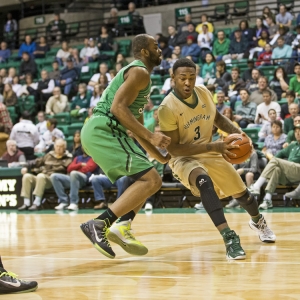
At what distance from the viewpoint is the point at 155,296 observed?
11.5 ft

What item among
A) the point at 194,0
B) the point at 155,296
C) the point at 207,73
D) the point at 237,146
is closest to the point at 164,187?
the point at 207,73

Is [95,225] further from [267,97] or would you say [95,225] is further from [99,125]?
[267,97]

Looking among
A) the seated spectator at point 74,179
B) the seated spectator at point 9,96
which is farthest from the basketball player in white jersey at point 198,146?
the seated spectator at point 9,96

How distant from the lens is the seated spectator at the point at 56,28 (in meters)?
20.8

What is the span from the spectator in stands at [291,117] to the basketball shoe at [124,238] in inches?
262

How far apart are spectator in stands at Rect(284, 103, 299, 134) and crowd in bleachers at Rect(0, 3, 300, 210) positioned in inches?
0.7

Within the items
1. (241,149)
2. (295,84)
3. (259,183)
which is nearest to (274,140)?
(259,183)

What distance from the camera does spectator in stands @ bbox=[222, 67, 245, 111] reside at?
12.8 metres

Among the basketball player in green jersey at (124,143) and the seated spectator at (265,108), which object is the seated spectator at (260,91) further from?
the basketball player in green jersey at (124,143)

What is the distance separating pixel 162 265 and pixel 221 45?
11.7 m

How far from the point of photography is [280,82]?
504 inches

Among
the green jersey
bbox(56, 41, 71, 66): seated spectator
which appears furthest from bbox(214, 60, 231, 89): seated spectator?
the green jersey

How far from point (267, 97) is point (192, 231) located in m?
5.17

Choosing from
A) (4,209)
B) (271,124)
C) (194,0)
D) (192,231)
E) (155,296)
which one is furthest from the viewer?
(194,0)
